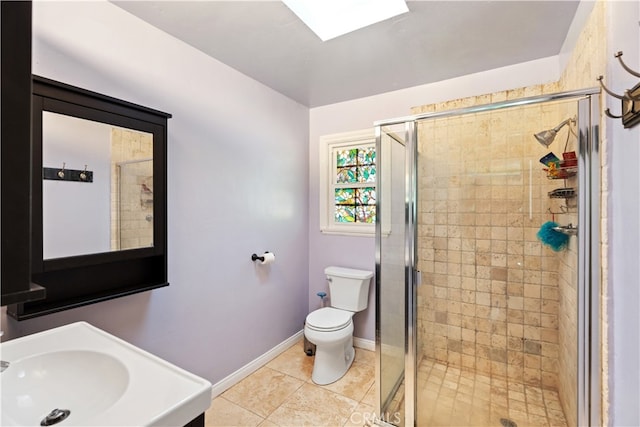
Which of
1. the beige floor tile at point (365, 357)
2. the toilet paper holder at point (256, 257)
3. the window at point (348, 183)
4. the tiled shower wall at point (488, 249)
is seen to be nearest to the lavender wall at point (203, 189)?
the toilet paper holder at point (256, 257)

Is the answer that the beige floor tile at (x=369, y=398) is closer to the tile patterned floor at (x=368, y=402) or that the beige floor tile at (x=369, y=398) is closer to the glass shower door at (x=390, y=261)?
the tile patterned floor at (x=368, y=402)

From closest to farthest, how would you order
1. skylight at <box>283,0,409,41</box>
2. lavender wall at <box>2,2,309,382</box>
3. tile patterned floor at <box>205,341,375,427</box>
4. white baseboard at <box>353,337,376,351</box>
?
lavender wall at <box>2,2,309,382</box> < skylight at <box>283,0,409,41</box> < tile patterned floor at <box>205,341,375,427</box> < white baseboard at <box>353,337,376,351</box>

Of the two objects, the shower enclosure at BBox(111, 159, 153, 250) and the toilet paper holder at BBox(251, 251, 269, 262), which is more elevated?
the shower enclosure at BBox(111, 159, 153, 250)

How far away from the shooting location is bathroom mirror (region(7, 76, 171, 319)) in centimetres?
120

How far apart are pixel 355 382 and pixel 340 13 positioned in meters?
2.46

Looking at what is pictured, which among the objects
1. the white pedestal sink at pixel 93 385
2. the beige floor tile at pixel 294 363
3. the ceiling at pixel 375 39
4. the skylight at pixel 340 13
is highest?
the skylight at pixel 340 13

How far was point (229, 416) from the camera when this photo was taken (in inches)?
71.7

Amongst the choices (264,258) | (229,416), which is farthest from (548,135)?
(229,416)

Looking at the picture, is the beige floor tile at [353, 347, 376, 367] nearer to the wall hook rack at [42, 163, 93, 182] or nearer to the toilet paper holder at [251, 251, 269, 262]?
the toilet paper holder at [251, 251, 269, 262]

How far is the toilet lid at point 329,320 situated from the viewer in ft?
7.19

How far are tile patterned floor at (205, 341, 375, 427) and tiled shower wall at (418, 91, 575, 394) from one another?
57cm

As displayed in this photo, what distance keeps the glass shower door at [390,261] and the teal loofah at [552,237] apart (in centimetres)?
87

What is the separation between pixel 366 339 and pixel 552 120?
219 cm

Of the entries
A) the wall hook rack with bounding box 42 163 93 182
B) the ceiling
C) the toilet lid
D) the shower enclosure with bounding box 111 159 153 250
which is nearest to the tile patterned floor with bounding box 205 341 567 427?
the toilet lid
